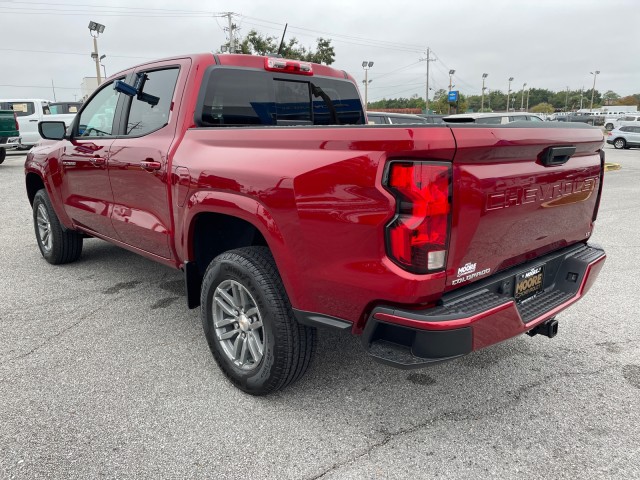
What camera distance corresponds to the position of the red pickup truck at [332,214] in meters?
1.99

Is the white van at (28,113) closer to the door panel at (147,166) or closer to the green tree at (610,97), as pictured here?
the door panel at (147,166)

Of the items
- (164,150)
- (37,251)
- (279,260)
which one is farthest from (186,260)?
(37,251)

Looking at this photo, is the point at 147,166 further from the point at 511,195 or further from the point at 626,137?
the point at 626,137

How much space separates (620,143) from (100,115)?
32272 millimetres

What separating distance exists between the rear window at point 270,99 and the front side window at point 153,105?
11.6 inches

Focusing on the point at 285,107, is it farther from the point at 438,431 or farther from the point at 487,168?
the point at 438,431

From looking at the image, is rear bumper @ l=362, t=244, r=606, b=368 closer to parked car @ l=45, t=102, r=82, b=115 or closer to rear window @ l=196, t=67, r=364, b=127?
rear window @ l=196, t=67, r=364, b=127

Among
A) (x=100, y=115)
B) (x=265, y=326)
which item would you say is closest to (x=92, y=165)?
(x=100, y=115)

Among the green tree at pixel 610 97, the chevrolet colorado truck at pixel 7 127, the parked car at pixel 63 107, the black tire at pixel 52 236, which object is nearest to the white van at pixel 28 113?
the parked car at pixel 63 107

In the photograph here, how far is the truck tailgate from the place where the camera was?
2020mm

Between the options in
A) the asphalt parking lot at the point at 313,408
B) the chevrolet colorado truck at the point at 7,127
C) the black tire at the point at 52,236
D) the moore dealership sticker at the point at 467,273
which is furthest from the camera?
the chevrolet colorado truck at the point at 7,127

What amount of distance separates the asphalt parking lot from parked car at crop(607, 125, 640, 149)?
29.4m

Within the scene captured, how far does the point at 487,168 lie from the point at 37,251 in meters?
5.65

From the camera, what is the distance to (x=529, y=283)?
8.31ft
